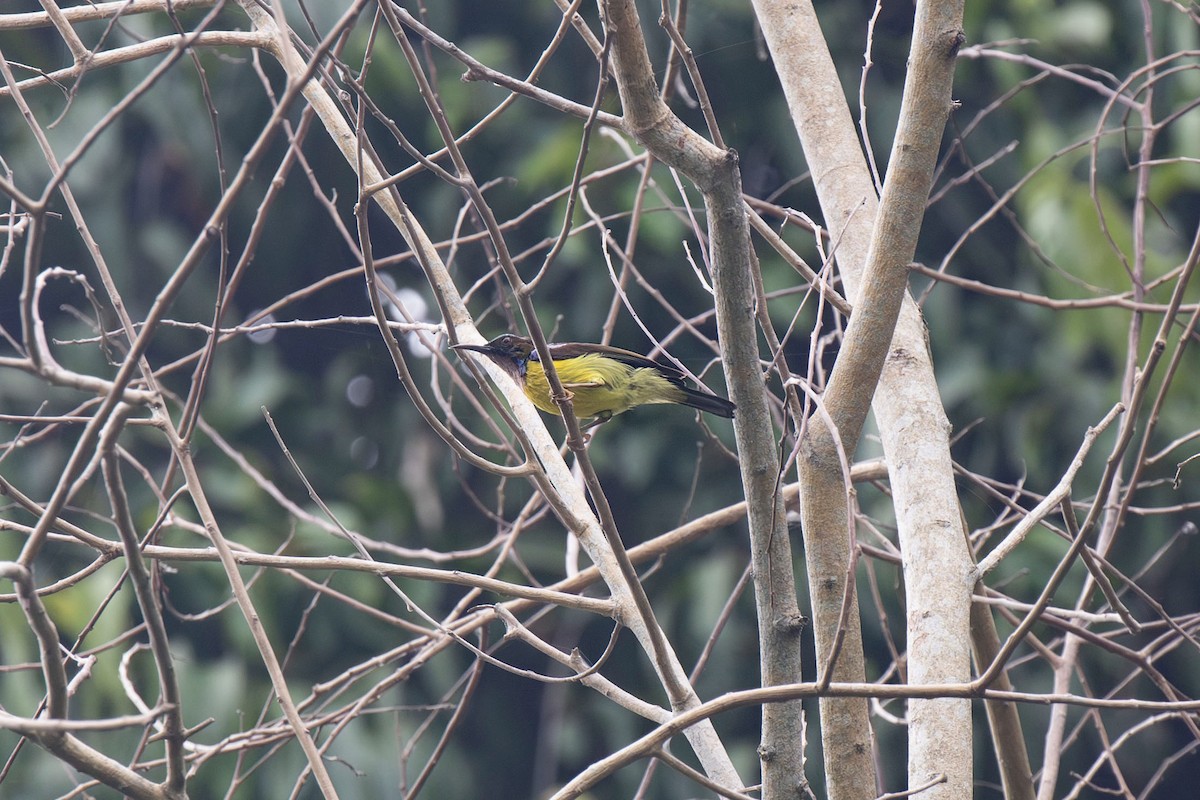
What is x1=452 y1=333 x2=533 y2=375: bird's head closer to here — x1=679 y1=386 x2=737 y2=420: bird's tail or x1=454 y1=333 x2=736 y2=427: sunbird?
x1=454 y1=333 x2=736 y2=427: sunbird

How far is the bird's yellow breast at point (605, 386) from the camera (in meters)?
3.35

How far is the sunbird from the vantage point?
3277mm

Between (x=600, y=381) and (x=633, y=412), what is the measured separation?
239 centimetres

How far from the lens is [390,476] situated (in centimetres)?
616

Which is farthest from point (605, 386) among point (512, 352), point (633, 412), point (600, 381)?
point (633, 412)

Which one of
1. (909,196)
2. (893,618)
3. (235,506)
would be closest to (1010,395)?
(893,618)

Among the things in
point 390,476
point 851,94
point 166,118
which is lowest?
point 390,476

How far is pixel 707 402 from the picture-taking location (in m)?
3.18

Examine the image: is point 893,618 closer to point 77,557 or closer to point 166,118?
point 77,557

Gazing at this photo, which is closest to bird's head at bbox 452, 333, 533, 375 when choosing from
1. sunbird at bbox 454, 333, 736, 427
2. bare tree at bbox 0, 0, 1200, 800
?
sunbird at bbox 454, 333, 736, 427

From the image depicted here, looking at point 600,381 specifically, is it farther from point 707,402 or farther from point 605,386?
point 707,402

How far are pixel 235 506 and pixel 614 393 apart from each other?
2.84 meters

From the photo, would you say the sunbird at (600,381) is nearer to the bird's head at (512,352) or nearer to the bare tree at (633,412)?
the bird's head at (512,352)

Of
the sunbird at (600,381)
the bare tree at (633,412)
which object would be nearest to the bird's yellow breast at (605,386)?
the sunbird at (600,381)
